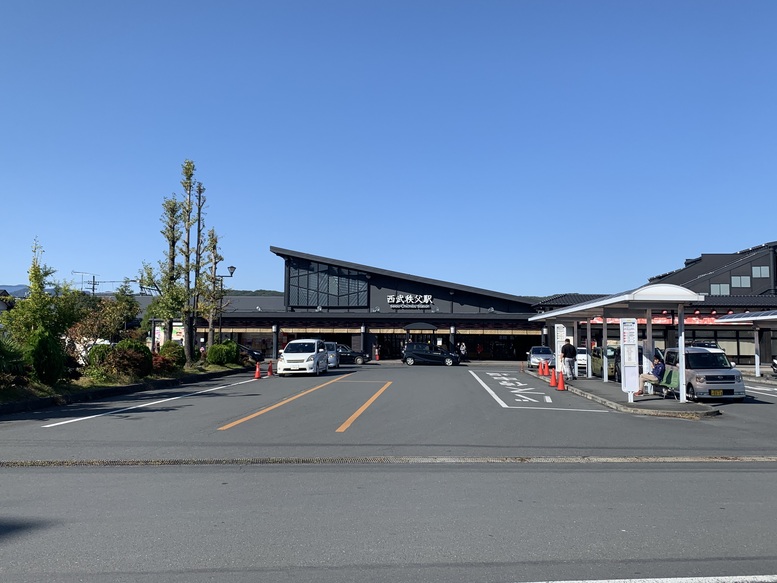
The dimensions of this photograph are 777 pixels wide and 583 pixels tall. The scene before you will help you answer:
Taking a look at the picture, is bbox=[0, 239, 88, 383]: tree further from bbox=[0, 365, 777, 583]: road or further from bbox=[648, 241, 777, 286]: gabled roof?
bbox=[648, 241, 777, 286]: gabled roof

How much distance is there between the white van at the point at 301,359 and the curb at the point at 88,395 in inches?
164

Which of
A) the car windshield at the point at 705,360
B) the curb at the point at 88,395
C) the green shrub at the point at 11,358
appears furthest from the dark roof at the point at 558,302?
the green shrub at the point at 11,358

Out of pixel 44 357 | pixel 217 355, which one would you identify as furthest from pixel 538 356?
pixel 44 357

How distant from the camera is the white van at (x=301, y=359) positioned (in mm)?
30641

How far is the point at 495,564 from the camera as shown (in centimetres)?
528

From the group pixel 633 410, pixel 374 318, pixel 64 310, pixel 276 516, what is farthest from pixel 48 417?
pixel 374 318

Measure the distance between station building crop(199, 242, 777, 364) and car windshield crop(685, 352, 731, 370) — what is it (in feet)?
102

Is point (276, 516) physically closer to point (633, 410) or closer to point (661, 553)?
point (661, 553)

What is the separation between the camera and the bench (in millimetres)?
19328

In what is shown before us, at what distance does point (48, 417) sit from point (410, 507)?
36.2ft

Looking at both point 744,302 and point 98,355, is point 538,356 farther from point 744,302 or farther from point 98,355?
point 98,355

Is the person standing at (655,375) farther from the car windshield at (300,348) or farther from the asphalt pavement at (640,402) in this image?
the car windshield at (300,348)

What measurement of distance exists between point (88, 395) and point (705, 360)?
18.1 metres

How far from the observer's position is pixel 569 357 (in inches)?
1057
